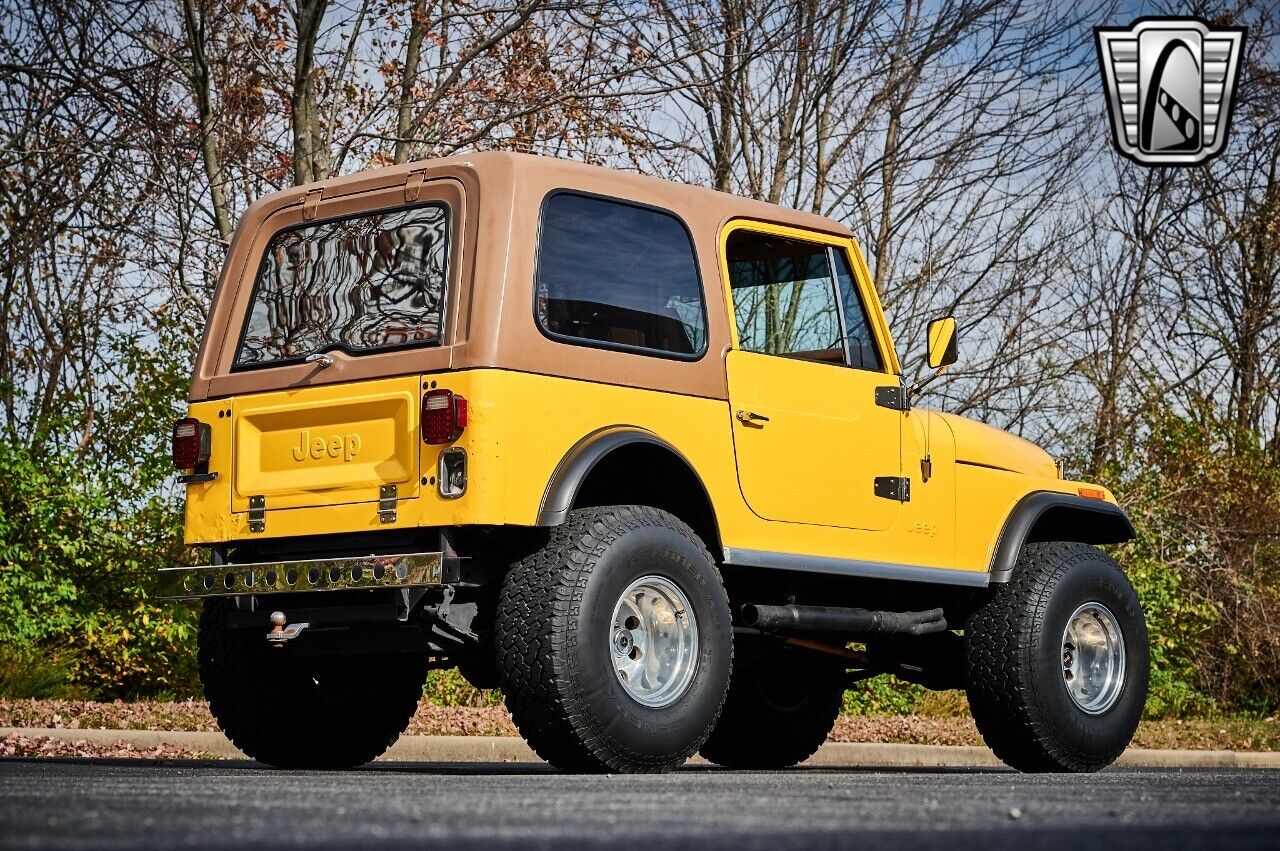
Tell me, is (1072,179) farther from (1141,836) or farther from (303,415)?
(1141,836)

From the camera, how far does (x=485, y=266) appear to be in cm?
737

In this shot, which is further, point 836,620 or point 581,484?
point 836,620

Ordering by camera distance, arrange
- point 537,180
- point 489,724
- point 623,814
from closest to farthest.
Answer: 1. point 623,814
2. point 537,180
3. point 489,724

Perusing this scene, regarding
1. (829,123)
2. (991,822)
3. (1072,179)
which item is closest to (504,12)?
(829,123)

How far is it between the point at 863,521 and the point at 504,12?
7.86m

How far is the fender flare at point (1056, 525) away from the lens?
927 centimetres

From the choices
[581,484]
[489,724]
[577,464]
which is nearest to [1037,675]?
[581,484]

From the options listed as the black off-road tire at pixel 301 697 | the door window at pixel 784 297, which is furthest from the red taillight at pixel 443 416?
the door window at pixel 784 297

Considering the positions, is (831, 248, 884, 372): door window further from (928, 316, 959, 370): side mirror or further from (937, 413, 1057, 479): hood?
(937, 413, 1057, 479): hood

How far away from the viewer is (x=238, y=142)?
15.8 m

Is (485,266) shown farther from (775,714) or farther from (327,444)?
(775,714)

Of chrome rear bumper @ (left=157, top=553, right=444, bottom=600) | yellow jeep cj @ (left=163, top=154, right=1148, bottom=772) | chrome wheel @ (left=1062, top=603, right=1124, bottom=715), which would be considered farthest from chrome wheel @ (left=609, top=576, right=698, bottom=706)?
chrome wheel @ (left=1062, top=603, right=1124, bottom=715)

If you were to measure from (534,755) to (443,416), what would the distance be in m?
5.05

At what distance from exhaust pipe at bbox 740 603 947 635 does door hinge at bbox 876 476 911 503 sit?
1.81 ft
